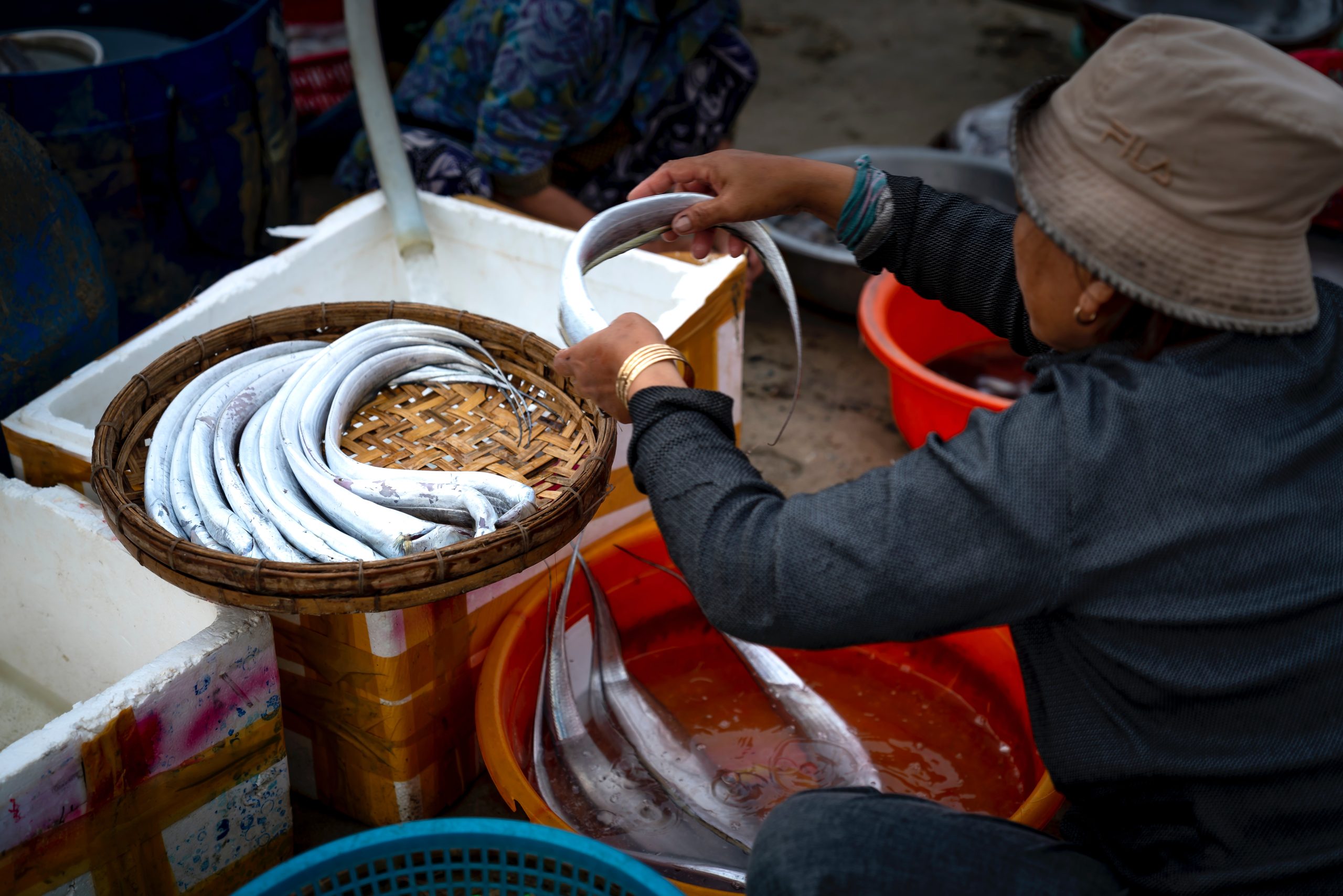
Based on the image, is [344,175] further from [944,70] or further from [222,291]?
[944,70]

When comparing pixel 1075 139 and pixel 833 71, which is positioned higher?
pixel 1075 139

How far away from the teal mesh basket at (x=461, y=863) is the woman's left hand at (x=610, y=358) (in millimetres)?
610

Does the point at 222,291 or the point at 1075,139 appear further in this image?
the point at 222,291

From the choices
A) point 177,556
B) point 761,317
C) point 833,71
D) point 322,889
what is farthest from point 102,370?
point 833,71

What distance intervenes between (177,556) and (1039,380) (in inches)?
49.4

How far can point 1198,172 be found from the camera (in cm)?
121

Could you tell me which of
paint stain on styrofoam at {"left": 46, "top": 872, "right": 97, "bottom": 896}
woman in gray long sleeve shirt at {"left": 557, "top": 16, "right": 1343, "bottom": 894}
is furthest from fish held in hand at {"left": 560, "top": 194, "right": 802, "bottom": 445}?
paint stain on styrofoam at {"left": 46, "top": 872, "right": 97, "bottom": 896}

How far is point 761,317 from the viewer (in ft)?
13.9

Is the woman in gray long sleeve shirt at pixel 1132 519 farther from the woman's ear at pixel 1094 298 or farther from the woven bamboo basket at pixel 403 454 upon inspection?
the woven bamboo basket at pixel 403 454

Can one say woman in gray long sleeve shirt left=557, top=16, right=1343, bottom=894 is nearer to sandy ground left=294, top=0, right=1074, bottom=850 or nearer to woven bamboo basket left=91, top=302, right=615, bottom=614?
woven bamboo basket left=91, top=302, right=615, bottom=614

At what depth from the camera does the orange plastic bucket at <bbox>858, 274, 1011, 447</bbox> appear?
2957 mm

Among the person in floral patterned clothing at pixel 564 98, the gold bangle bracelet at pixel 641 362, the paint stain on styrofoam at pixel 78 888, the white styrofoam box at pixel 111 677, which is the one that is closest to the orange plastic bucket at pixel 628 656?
the white styrofoam box at pixel 111 677

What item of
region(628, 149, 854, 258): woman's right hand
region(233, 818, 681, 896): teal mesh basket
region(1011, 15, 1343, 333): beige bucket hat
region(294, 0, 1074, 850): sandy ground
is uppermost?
region(1011, 15, 1343, 333): beige bucket hat

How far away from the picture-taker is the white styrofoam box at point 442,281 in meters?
2.41
